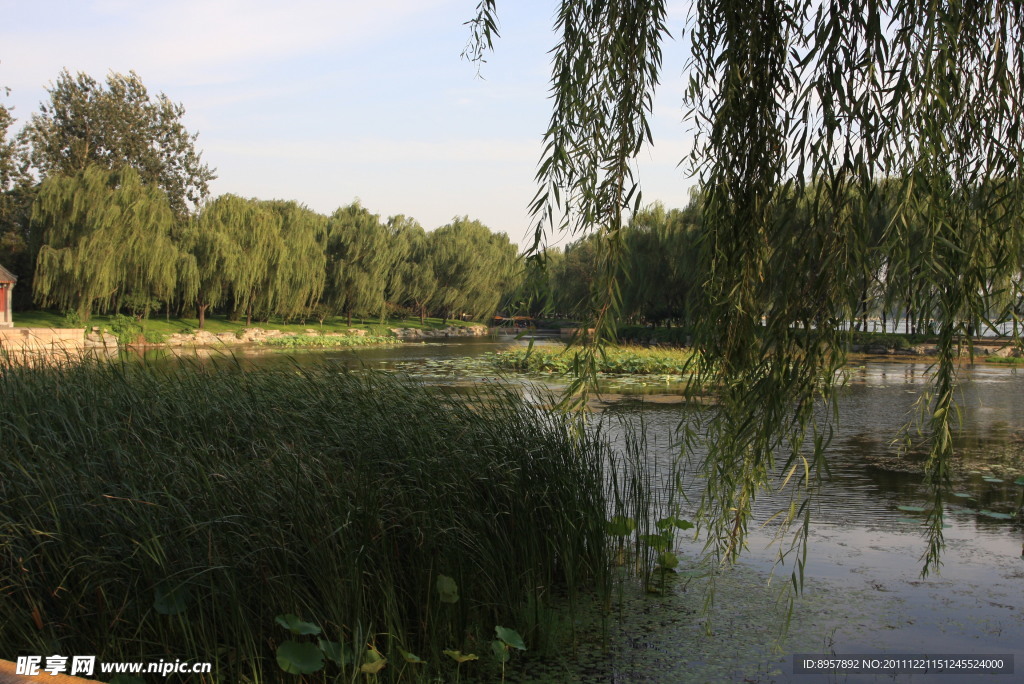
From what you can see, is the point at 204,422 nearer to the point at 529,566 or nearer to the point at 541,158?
the point at 529,566

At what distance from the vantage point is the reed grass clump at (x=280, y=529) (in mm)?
3156

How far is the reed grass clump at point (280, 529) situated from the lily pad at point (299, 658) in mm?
96

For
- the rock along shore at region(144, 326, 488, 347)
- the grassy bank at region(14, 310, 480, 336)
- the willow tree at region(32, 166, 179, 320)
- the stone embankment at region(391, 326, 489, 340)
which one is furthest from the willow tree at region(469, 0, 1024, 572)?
the stone embankment at region(391, 326, 489, 340)

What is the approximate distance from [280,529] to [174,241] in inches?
1343

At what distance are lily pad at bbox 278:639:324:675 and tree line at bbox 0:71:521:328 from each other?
18873 mm

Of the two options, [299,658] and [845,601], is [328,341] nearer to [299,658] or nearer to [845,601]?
[845,601]

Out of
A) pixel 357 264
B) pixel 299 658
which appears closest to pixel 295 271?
pixel 357 264

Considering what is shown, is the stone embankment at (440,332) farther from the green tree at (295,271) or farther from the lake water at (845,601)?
the lake water at (845,601)

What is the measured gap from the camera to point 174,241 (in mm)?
34188

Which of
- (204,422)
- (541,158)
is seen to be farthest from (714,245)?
(204,422)

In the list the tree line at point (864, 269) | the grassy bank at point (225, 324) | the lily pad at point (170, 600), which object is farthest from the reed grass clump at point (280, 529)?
the grassy bank at point (225, 324)

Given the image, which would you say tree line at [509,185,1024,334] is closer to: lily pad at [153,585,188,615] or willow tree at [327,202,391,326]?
lily pad at [153,585,188,615]

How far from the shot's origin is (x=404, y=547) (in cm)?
381

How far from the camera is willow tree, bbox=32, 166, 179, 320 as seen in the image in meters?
27.8
